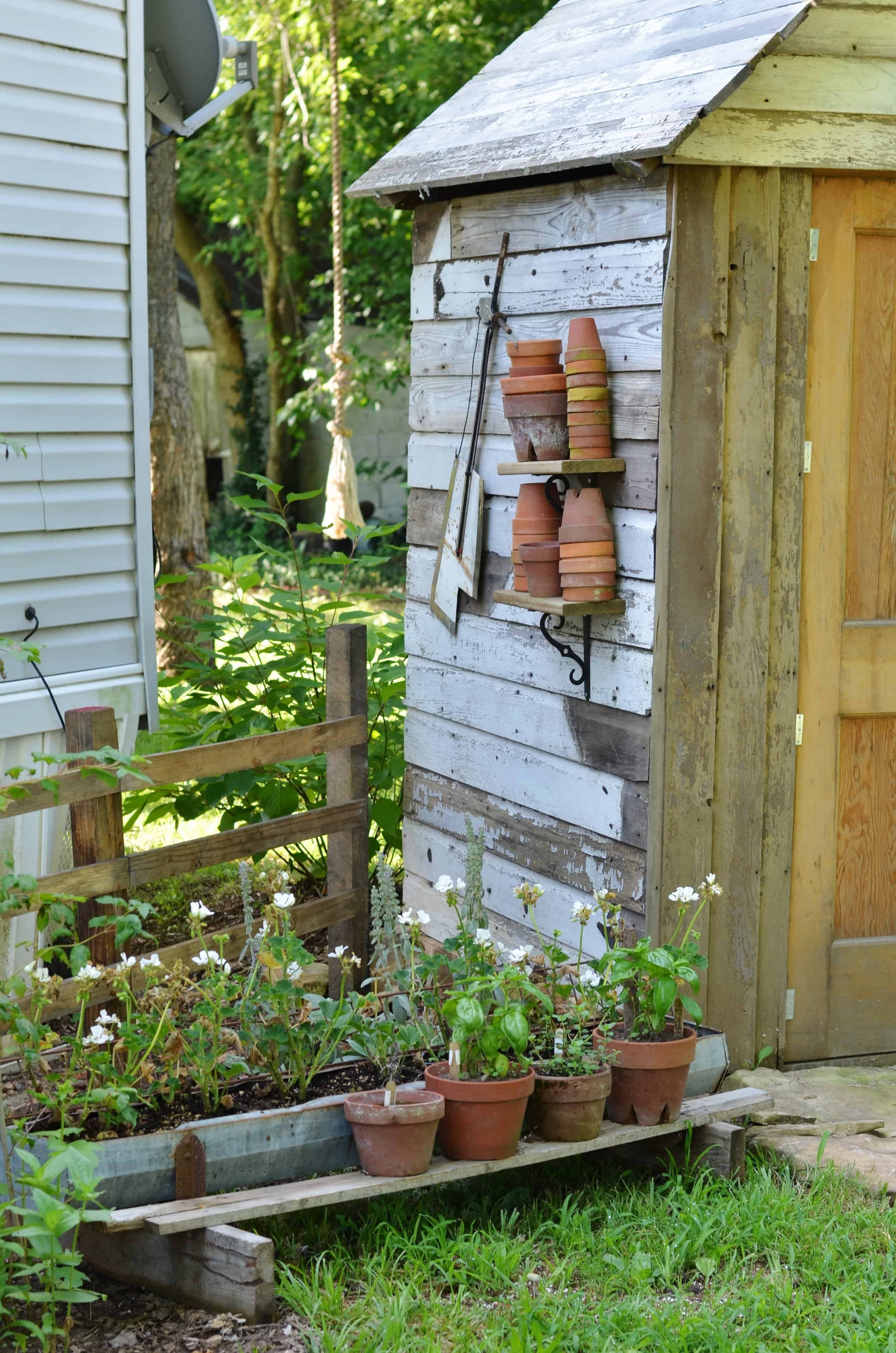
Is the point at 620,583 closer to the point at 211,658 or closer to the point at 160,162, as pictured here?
the point at 211,658

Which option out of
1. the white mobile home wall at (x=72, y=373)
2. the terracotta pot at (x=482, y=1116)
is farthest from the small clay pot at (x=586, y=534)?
the white mobile home wall at (x=72, y=373)

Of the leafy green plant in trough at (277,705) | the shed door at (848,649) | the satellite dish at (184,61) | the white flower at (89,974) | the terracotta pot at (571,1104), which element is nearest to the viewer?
the white flower at (89,974)

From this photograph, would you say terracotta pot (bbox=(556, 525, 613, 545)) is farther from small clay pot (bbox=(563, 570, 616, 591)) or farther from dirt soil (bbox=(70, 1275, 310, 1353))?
dirt soil (bbox=(70, 1275, 310, 1353))

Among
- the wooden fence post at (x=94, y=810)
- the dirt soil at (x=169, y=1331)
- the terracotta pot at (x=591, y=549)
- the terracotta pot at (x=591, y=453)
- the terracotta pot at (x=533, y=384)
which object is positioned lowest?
the dirt soil at (x=169, y=1331)

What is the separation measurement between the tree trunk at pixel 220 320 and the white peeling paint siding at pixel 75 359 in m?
12.4

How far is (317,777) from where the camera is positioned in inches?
224

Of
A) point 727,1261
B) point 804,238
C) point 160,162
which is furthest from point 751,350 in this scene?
point 160,162

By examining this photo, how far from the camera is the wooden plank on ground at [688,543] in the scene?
3686 millimetres

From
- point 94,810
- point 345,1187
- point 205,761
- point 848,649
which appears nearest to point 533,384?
point 848,649

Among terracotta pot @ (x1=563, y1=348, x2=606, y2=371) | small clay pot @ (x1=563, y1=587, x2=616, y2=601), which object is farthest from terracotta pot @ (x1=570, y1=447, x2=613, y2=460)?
small clay pot @ (x1=563, y1=587, x2=616, y2=601)

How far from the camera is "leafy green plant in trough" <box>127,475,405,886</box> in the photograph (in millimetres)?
5375

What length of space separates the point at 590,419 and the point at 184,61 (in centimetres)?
296

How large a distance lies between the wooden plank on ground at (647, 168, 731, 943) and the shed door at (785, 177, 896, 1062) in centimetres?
33

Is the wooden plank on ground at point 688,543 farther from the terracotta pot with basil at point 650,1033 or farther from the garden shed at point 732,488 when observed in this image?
the terracotta pot with basil at point 650,1033
